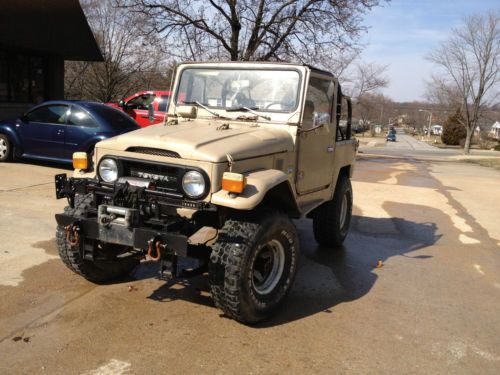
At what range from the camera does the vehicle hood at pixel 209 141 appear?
144 inches

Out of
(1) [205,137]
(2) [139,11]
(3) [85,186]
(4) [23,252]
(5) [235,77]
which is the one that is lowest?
(4) [23,252]

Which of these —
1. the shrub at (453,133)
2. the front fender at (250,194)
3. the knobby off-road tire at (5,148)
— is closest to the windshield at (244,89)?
the front fender at (250,194)

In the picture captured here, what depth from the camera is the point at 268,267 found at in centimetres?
412

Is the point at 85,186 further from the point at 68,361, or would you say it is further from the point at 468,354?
the point at 468,354

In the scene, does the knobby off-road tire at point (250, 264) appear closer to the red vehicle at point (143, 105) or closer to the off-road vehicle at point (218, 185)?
the off-road vehicle at point (218, 185)

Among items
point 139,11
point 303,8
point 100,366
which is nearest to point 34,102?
point 139,11

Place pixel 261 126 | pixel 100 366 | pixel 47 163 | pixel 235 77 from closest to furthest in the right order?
pixel 100 366, pixel 261 126, pixel 235 77, pixel 47 163

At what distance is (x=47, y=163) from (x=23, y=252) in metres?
6.43

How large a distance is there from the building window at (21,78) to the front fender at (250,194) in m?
15.2

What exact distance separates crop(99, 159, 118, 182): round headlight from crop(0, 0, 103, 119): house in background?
12.6 metres

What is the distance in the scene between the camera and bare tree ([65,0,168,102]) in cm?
2717

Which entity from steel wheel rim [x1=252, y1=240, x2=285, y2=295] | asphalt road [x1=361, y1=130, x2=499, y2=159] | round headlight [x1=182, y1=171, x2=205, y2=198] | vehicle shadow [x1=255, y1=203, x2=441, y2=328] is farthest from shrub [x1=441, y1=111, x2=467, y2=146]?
round headlight [x1=182, y1=171, x2=205, y2=198]

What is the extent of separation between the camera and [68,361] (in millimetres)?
3180

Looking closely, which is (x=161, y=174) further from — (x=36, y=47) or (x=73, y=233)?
(x=36, y=47)
